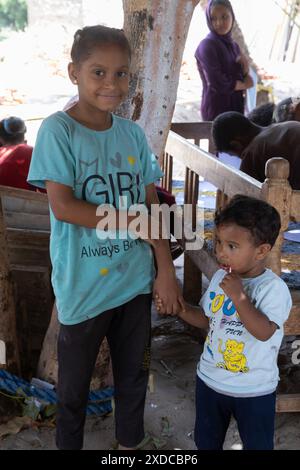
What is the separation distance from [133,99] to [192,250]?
1184 mm

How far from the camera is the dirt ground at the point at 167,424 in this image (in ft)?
8.89

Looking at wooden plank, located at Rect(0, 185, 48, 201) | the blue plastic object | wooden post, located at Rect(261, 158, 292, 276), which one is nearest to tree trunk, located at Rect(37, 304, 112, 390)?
the blue plastic object

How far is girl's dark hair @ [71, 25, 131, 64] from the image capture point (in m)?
1.96

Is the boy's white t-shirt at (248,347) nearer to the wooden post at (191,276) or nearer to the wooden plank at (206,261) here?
the wooden plank at (206,261)

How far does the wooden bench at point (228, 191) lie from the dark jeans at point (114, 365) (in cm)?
66

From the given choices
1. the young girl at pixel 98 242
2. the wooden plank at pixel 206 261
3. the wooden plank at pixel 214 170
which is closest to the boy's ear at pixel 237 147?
the wooden plank at pixel 214 170

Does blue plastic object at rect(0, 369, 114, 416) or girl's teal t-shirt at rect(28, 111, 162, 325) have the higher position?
girl's teal t-shirt at rect(28, 111, 162, 325)

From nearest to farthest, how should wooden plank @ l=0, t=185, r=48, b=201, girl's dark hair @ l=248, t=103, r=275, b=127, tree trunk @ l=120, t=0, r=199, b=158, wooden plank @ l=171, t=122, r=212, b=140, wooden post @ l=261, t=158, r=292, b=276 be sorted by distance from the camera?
wooden post @ l=261, t=158, r=292, b=276 → tree trunk @ l=120, t=0, r=199, b=158 → wooden plank @ l=0, t=185, r=48, b=201 → girl's dark hair @ l=248, t=103, r=275, b=127 → wooden plank @ l=171, t=122, r=212, b=140

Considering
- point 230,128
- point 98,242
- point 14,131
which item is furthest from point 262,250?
point 14,131

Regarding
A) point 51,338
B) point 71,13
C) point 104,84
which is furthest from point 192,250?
point 71,13

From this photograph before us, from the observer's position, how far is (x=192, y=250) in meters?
3.67

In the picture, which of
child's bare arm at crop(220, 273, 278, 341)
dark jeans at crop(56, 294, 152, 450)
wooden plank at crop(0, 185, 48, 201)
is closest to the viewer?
child's bare arm at crop(220, 273, 278, 341)

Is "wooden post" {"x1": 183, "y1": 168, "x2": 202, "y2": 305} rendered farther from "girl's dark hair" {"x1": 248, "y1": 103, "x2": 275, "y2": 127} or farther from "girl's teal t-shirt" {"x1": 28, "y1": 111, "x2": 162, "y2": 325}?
"girl's teal t-shirt" {"x1": 28, "y1": 111, "x2": 162, "y2": 325}

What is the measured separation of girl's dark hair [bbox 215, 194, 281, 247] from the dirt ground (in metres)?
1.18
